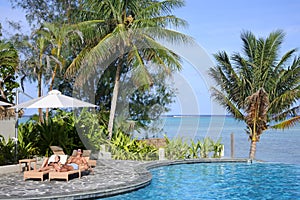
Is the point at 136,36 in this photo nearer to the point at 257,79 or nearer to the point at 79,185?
the point at 257,79

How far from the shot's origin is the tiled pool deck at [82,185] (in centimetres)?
906

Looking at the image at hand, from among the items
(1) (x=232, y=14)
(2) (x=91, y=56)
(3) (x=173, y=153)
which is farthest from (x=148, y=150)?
(1) (x=232, y=14)

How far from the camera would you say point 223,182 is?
38.7 feet

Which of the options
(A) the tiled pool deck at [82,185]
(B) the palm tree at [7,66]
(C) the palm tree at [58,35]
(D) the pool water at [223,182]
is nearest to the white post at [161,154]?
(D) the pool water at [223,182]

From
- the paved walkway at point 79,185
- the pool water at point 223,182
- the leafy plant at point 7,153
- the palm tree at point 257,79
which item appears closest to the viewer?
the paved walkway at point 79,185

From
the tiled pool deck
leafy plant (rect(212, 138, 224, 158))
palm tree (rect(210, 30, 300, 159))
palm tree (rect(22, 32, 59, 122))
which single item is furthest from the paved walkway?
palm tree (rect(210, 30, 300, 159))

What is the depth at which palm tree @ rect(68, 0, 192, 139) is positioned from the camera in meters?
17.0

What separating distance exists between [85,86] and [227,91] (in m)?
Result: 7.45

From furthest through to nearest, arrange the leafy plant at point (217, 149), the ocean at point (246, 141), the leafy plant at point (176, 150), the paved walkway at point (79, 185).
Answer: the ocean at point (246, 141) < the leafy plant at point (217, 149) < the leafy plant at point (176, 150) < the paved walkway at point (79, 185)

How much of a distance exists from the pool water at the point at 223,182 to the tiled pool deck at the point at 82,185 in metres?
0.27

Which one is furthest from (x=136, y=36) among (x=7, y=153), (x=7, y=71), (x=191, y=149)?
(x=7, y=153)

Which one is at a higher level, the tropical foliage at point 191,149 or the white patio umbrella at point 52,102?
the white patio umbrella at point 52,102

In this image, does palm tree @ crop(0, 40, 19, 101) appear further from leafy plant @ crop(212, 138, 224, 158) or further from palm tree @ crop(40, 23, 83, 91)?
leafy plant @ crop(212, 138, 224, 158)

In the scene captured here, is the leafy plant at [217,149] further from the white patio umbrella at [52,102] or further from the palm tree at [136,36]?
the white patio umbrella at [52,102]
